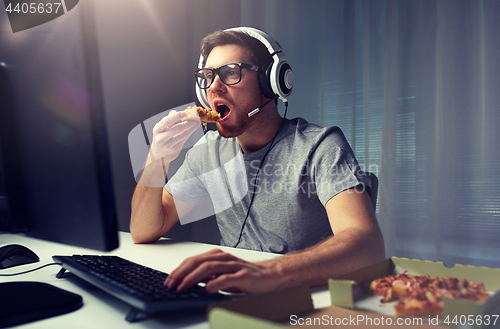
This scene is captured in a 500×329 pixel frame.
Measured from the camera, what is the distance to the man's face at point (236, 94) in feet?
4.41

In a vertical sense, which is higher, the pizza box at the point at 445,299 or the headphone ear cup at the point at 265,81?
the headphone ear cup at the point at 265,81

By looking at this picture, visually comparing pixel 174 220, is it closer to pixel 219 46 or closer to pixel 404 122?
pixel 219 46

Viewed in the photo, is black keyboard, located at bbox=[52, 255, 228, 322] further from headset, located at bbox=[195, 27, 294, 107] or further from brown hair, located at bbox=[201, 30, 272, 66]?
brown hair, located at bbox=[201, 30, 272, 66]

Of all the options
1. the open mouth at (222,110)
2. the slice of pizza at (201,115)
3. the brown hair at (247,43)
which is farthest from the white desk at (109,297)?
the brown hair at (247,43)

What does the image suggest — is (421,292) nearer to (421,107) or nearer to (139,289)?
(139,289)

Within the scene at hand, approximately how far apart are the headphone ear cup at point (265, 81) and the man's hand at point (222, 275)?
895 mm

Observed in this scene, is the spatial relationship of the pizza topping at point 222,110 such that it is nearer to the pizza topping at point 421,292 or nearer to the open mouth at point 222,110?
the open mouth at point 222,110

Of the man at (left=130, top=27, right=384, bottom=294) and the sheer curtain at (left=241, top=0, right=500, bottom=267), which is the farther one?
the sheer curtain at (left=241, top=0, right=500, bottom=267)

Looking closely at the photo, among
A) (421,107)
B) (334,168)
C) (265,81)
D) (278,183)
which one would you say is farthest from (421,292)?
(421,107)

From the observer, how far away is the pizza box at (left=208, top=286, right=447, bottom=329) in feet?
1.14

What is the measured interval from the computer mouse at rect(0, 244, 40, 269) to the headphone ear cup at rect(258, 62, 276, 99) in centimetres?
95

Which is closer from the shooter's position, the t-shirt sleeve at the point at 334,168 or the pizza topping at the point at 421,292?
the pizza topping at the point at 421,292

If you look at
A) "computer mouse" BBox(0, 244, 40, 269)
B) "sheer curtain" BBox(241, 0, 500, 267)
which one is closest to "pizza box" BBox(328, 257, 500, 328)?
"computer mouse" BBox(0, 244, 40, 269)

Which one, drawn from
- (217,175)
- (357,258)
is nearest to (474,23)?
(217,175)
